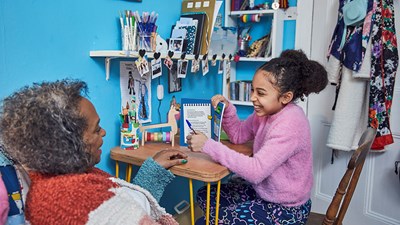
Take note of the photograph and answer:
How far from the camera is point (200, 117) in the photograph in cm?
172

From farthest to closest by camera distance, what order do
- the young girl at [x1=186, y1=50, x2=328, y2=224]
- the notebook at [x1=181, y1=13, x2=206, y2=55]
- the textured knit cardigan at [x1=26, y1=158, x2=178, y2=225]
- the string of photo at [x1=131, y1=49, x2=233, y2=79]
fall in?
the notebook at [x1=181, y1=13, x2=206, y2=55]
the string of photo at [x1=131, y1=49, x2=233, y2=79]
the young girl at [x1=186, y1=50, x2=328, y2=224]
the textured knit cardigan at [x1=26, y1=158, x2=178, y2=225]

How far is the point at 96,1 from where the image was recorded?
1.56 meters

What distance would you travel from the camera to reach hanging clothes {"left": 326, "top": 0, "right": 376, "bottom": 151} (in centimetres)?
194

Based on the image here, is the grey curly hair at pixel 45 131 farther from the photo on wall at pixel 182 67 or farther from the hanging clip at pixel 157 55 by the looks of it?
the photo on wall at pixel 182 67

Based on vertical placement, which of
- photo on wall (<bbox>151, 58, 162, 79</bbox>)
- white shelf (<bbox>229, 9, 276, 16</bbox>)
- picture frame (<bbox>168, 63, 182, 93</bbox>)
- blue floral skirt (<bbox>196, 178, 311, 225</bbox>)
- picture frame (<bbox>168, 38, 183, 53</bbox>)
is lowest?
blue floral skirt (<bbox>196, 178, 311, 225</bbox>)

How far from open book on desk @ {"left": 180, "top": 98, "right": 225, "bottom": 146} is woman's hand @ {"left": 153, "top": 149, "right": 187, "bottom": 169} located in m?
0.28

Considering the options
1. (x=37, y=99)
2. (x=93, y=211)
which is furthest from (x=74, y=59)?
(x=93, y=211)

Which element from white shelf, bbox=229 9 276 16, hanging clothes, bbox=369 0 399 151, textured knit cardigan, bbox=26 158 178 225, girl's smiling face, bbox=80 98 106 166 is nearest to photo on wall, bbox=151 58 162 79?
→ girl's smiling face, bbox=80 98 106 166

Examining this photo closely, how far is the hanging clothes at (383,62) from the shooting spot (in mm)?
1906

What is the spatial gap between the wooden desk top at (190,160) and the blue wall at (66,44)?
19cm

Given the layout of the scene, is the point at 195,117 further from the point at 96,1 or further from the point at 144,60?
the point at 96,1

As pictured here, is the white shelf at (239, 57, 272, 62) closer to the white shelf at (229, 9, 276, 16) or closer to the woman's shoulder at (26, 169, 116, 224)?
the white shelf at (229, 9, 276, 16)

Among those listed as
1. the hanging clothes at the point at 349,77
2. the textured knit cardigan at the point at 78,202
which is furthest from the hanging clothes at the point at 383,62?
the textured knit cardigan at the point at 78,202

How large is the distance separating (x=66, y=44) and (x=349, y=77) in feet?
5.03
